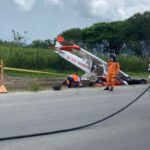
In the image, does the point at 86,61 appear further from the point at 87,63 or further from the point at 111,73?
the point at 111,73

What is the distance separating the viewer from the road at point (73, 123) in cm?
870

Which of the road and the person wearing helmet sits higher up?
the person wearing helmet

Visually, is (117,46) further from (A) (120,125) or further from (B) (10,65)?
(A) (120,125)

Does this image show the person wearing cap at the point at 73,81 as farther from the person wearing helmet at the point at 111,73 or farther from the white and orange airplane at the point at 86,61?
the person wearing helmet at the point at 111,73

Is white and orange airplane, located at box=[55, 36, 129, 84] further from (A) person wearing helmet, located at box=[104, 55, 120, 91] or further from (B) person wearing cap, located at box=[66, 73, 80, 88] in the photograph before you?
(A) person wearing helmet, located at box=[104, 55, 120, 91]

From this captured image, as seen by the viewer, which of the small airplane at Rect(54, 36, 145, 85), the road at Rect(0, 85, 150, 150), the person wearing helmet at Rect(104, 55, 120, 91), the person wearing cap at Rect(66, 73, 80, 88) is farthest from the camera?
the small airplane at Rect(54, 36, 145, 85)

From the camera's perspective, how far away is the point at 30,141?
28.9ft

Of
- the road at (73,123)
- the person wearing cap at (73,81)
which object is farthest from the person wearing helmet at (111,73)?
the road at (73,123)

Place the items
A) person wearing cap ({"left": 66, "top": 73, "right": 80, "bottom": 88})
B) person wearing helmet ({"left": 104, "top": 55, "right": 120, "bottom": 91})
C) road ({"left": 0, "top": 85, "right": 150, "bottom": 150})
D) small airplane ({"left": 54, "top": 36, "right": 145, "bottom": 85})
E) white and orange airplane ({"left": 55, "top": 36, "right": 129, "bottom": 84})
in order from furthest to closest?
white and orange airplane ({"left": 55, "top": 36, "right": 129, "bottom": 84})
small airplane ({"left": 54, "top": 36, "right": 145, "bottom": 85})
person wearing cap ({"left": 66, "top": 73, "right": 80, "bottom": 88})
person wearing helmet ({"left": 104, "top": 55, "right": 120, "bottom": 91})
road ({"left": 0, "top": 85, "right": 150, "bottom": 150})

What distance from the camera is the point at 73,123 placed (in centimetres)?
1122

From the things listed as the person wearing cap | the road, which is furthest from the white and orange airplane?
the road

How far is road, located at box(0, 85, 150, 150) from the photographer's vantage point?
870 centimetres

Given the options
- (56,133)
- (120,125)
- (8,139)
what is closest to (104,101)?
(120,125)

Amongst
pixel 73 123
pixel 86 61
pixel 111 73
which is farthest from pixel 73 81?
pixel 73 123
